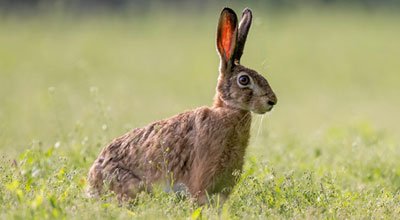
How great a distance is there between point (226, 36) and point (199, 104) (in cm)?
810

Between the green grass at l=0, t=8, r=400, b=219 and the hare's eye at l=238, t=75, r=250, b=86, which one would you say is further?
the hare's eye at l=238, t=75, r=250, b=86

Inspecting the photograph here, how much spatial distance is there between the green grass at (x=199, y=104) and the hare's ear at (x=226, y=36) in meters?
0.84

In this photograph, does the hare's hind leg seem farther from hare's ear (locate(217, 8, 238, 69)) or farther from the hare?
hare's ear (locate(217, 8, 238, 69))

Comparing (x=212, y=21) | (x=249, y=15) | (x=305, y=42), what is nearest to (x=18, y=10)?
(x=212, y=21)

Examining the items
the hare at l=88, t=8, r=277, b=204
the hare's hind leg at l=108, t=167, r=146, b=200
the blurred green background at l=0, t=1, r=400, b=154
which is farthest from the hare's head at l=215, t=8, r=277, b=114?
the blurred green background at l=0, t=1, r=400, b=154

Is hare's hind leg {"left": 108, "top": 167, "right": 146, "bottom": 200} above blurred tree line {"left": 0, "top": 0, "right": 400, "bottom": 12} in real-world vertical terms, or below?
above

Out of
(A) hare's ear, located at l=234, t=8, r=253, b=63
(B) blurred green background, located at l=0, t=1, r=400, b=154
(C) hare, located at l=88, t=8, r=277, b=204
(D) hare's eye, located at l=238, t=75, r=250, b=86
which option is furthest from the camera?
(B) blurred green background, located at l=0, t=1, r=400, b=154

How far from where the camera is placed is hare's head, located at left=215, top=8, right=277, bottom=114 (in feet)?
21.5

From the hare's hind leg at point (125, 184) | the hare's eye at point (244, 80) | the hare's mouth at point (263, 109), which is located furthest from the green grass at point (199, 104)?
→ the hare's eye at point (244, 80)

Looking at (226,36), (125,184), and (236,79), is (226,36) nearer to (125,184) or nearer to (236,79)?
(236,79)

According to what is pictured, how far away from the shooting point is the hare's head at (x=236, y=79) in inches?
258

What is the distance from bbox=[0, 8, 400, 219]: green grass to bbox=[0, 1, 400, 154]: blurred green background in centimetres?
→ 5

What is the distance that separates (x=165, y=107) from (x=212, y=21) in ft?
30.7

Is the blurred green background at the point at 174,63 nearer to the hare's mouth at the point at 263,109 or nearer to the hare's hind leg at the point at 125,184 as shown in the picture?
the hare's hind leg at the point at 125,184
